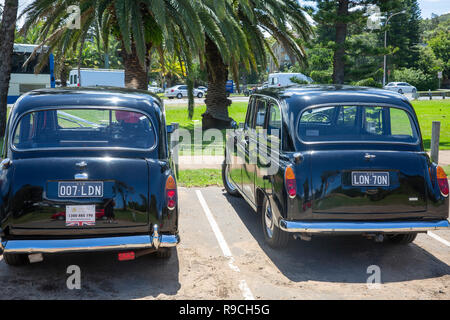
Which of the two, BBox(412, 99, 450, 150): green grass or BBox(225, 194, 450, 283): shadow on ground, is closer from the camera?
BBox(225, 194, 450, 283): shadow on ground

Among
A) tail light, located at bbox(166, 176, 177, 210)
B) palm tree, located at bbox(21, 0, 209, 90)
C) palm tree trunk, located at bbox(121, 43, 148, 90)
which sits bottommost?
tail light, located at bbox(166, 176, 177, 210)

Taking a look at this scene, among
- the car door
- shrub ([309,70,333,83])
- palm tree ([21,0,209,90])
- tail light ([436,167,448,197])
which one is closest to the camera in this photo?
tail light ([436,167,448,197])

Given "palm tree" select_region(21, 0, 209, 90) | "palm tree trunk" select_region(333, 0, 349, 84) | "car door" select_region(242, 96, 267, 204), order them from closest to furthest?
1. "car door" select_region(242, 96, 267, 204)
2. "palm tree" select_region(21, 0, 209, 90)
3. "palm tree trunk" select_region(333, 0, 349, 84)

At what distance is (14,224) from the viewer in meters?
4.54

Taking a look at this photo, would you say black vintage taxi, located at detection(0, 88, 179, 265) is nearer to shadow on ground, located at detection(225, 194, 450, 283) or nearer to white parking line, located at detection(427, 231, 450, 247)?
shadow on ground, located at detection(225, 194, 450, 283)

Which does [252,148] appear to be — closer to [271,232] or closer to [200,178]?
[271,232]

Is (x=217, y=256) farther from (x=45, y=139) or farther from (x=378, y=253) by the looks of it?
(x=45, y=139)

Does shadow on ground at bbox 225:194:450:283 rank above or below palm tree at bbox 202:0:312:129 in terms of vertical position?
below

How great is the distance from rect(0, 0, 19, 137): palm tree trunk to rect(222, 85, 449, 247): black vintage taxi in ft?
38.3

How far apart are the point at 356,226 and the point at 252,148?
2224mm

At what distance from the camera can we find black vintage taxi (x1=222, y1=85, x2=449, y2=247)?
5188mm

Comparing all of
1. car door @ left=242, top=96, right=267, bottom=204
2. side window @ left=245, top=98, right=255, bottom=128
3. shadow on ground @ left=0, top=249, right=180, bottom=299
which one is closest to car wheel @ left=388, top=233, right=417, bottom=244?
car door @ left=242, top=96, right=267, bottom=204

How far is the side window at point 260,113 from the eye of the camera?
22.2 feet
